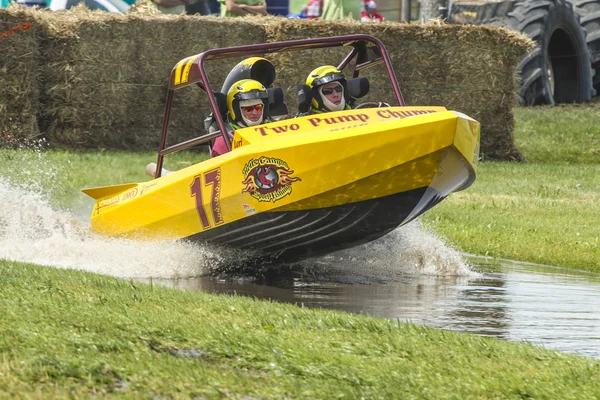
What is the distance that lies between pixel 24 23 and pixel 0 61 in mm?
686

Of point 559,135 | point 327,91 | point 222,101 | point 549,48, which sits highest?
point 327,91

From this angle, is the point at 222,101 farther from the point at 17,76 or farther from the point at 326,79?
the point at 17,76

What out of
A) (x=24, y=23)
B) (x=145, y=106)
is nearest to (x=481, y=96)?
(x=145, y=106)

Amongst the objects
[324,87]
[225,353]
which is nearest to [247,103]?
[324,87]

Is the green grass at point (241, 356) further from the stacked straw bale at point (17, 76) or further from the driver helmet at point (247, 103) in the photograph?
the stacked straw bale at point (17, 76)

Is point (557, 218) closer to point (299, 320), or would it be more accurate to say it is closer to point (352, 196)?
point (352, 196)

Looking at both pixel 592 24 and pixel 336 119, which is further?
pixel 592 24

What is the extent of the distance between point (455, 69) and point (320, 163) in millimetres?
11049

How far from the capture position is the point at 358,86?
10594mm

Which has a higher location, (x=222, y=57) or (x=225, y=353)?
(x=222, y=57)

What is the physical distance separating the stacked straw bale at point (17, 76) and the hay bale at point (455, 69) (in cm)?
382

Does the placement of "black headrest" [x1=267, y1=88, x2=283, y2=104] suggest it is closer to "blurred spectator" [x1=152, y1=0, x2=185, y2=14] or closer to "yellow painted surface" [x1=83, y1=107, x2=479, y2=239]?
"yellow painted surface" [x1=83, y1=107, x2=479, y2=239]

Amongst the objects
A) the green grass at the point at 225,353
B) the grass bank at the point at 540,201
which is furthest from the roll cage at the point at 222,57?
the grass bank at the point at 540,201

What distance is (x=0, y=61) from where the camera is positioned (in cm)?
1738
